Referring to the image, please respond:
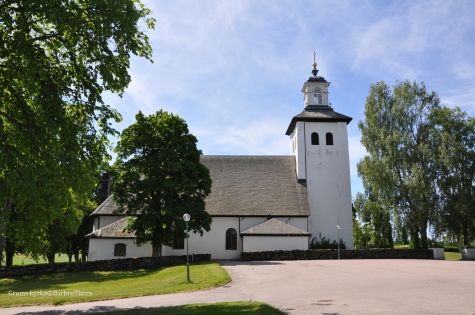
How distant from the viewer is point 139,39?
13.8 meters

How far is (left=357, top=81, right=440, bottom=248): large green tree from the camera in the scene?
3466 cm

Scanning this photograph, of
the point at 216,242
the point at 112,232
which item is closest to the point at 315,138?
the point at 216,242

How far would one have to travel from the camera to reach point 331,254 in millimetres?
31375

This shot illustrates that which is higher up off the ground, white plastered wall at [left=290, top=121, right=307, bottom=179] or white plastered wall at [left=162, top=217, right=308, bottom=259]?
white plastered wall at [left=290, top=121, right=307, bottom=179]

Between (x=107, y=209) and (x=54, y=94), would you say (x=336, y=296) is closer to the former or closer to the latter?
(x=54, y=94)

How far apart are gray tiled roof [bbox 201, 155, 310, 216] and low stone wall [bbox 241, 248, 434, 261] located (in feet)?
17.8

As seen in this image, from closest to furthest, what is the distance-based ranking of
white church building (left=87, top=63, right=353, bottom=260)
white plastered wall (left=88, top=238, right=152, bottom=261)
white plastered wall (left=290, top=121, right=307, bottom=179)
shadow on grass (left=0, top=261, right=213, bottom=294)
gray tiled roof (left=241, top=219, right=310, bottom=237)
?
shadow on grass (left=0, top=261, right=213, bottom=294), gray tiled roof (left=241, top=219, right=310, bottom=237), white plastered wall (left=88, top=238, right=152, bottom=261), white church building (left=87, top=63, right=353, bottom=260), white plastered wall (left=290, top=121, right=307, bottom=179)

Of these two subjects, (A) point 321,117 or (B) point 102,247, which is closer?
(B) point 102,247

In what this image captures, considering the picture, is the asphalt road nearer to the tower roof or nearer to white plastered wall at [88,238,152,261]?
white plastered wall at [88,238,152,261]

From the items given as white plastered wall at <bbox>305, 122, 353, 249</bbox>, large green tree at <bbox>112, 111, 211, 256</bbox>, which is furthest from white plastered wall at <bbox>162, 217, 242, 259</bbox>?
white plastered wall at <bbox>305, 122, 353, 249</bbox>

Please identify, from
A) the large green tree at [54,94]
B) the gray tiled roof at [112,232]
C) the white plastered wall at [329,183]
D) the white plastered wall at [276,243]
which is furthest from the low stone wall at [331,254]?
the large green tree at [54,94]

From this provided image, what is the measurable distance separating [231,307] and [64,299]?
8116 mm

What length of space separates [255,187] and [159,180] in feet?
40.6

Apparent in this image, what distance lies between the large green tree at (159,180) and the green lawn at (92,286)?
3.85m
